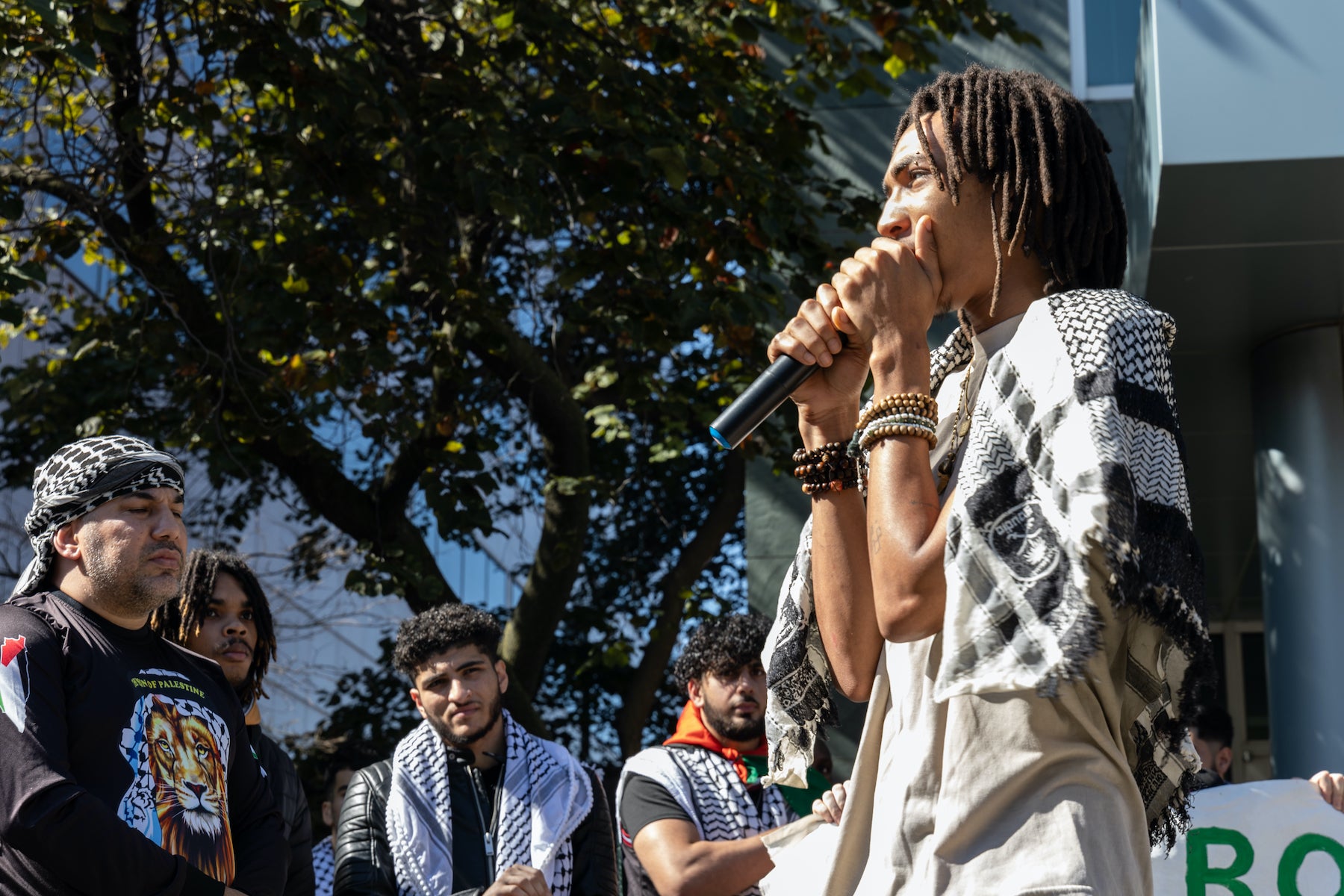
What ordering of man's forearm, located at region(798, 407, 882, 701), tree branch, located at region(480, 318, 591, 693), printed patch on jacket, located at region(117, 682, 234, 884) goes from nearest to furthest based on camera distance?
1. man's forearm, located at region(798, 407, 882, 701)
2. printed patch on jacket, located at region(117, 682, 234, 884)
3. tree branch, located at region(480, 318, 591, 693)

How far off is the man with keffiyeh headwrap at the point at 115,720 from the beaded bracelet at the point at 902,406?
2017mm

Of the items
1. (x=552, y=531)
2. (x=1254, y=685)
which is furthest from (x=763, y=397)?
(x=1254, y=685)

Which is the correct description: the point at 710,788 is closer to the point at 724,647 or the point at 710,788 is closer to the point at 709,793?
the point at 709,793

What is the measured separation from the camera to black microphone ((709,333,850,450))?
2037 millimetres

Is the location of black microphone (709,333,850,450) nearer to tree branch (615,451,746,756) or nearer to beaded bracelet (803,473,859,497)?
beaded bracelet (803,473,859,497)

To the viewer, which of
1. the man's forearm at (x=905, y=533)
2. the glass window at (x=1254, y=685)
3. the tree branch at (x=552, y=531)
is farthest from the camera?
the glass window at (x=1254, y=685)

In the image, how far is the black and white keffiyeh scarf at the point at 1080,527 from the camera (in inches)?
64.7

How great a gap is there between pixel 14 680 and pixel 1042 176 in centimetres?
236

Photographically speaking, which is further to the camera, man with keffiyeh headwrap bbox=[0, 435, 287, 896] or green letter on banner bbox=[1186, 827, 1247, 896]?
green letter on banner bbox=[1186, 827, 1247, 896]

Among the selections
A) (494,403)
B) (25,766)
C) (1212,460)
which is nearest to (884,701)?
(25,766)

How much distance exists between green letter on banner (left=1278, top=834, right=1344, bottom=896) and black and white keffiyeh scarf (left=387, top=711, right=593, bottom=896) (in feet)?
7.59

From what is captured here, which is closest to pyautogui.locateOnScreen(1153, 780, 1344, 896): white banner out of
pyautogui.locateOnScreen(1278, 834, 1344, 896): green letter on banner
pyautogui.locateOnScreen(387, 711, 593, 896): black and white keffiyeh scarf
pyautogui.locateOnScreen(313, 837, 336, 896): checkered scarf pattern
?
pyautogui.locateOnScreen(1278, 834, 1344, 896): green letter on banner

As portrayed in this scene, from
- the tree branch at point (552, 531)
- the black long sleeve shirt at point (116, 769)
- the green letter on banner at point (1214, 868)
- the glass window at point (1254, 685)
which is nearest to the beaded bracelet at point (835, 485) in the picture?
the black long sleeve shirt at point (116, 769)

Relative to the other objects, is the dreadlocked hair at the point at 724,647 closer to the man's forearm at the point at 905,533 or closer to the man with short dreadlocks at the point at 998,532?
the man with short dreadlocks at the point at 998,532
